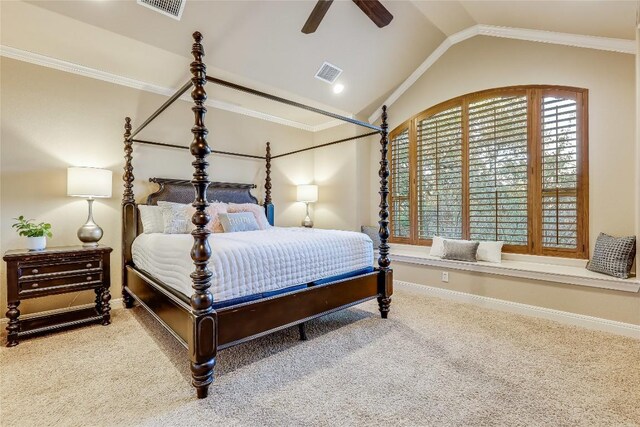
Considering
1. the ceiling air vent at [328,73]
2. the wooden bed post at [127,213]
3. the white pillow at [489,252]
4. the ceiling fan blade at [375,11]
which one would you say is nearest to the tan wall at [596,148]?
the white pillow at [489,252]

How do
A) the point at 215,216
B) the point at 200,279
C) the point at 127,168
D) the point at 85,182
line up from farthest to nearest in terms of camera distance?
the point at 215,216 < the point at 127,168 < the point at 85,182 < the point at 200,279

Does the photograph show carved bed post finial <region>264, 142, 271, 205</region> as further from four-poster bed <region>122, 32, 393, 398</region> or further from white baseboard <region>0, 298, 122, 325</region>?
white baseboard <region>0, 298, 122, 325</region>

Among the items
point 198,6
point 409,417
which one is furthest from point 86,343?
point 198,6

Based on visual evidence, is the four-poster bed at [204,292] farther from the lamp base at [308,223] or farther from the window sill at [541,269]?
the lamp base at [308,223]

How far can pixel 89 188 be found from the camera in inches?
114

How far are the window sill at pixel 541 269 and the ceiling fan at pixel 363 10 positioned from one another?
2.78m

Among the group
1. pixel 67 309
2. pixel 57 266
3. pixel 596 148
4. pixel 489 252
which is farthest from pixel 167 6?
pixel 596 148

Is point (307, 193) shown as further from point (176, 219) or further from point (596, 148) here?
point (596, 148)

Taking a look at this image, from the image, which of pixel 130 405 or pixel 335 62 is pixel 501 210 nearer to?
pixel 335 62

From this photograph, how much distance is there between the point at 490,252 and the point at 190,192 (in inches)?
147

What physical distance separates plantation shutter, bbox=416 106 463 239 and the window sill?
50 cm

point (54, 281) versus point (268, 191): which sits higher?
point (268, 191)

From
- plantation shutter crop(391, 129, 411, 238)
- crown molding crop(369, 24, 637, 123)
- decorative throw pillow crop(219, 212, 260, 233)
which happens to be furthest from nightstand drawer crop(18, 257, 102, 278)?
crown molding crop(369, 24, 637, 123)

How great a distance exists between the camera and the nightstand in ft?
8.24
